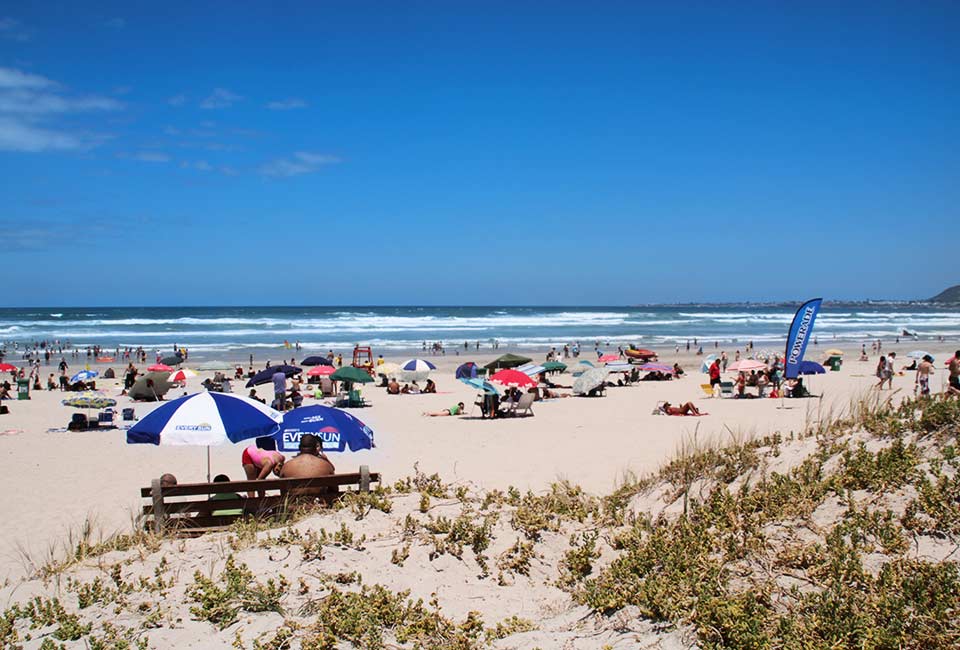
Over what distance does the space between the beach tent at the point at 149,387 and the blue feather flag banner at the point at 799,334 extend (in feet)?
60.9

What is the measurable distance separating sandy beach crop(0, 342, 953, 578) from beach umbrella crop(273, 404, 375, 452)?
47.7 inches

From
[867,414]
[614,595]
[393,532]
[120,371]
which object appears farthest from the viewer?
[120,371]

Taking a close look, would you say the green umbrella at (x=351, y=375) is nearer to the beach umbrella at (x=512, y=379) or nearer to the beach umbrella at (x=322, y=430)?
the beach umbrella at (x=512, y=379)

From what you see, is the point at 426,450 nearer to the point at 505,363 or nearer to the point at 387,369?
the point at 505,363

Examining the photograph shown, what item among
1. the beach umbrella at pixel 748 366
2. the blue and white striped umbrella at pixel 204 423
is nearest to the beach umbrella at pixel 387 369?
the beach umbrella at pixel 748 366

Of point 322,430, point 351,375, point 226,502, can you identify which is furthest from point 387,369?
point 226,502

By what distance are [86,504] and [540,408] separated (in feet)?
42.0

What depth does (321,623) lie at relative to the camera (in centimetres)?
439

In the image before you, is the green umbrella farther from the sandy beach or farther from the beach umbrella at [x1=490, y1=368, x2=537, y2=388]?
the beach umbrella at [x1=490, y1=368, x2=537, y2=388]

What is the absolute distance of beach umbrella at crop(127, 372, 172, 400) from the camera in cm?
2297

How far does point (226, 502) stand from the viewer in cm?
664

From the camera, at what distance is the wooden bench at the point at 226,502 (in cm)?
632

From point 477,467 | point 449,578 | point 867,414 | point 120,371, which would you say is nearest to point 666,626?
point 449,578

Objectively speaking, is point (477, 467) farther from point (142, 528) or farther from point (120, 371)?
point (120, 371)
